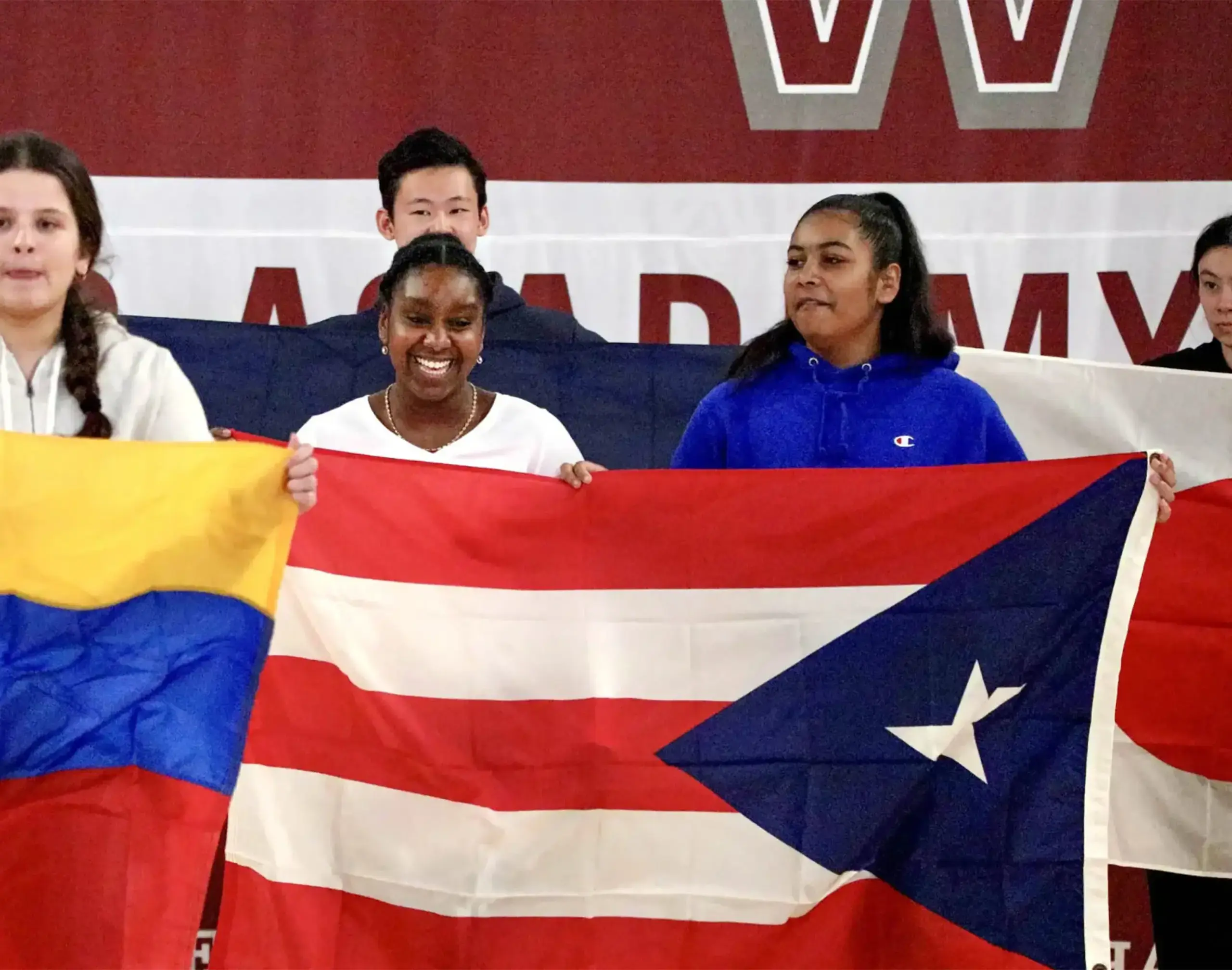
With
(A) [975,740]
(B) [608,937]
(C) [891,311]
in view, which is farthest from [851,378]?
(B) [608,937]

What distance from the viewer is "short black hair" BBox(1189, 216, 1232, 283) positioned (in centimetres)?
279

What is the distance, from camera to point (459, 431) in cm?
243

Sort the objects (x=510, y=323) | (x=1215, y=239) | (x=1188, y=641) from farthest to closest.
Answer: (x=510, y=323), (x=1215, y=239), (x=1188, y=641)

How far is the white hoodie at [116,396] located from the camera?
6.99ft

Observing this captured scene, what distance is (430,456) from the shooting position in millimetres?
2393

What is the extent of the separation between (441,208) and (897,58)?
4.47 ft

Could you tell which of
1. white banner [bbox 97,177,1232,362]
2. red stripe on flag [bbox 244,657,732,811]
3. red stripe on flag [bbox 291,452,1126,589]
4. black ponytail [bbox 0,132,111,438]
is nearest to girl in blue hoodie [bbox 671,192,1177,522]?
red stripe on flag [bbox 291,452,1126,589]

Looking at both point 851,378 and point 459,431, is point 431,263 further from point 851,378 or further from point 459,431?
point 851,378

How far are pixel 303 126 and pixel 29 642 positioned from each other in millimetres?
1963

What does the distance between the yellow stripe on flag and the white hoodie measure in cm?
10

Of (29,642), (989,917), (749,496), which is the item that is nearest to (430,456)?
(749,496)

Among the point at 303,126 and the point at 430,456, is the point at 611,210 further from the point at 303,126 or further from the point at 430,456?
the point at 430,456

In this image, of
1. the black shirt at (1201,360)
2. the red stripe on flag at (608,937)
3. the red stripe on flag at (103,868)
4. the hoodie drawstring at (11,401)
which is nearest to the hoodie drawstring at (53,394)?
the hoodie drawstring at (11,401)

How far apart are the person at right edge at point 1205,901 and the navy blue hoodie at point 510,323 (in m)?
1.21
